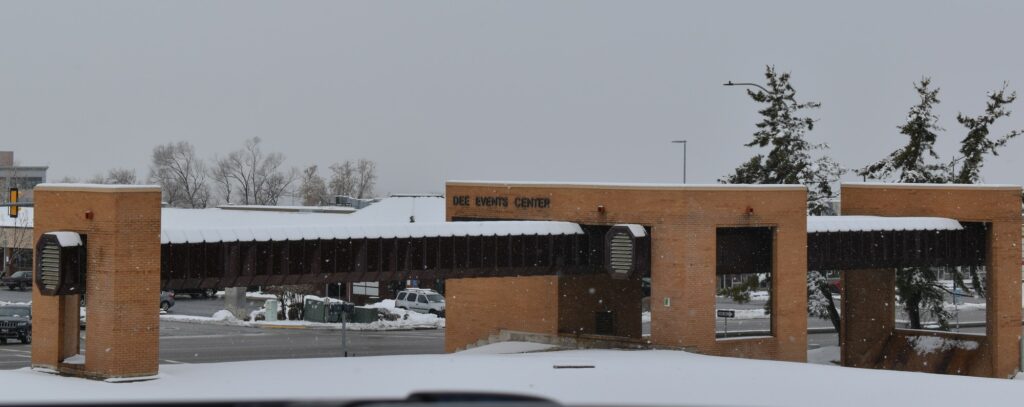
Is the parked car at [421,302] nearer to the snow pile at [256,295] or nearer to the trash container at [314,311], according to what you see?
the trash container at [314,311]

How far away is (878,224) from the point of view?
40.0 metres

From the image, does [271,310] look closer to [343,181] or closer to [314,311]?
[314,311]

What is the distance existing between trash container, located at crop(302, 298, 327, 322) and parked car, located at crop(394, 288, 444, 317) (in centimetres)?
509

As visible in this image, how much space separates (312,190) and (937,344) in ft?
416

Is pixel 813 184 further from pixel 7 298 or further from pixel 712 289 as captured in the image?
pixel 7 298

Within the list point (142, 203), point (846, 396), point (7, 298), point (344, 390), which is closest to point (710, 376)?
point (846, 396)

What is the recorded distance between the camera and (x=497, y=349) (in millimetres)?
39562

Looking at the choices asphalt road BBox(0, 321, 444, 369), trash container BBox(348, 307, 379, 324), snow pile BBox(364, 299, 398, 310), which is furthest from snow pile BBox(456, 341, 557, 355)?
snow pile BBox(364, 299, 398, 310)

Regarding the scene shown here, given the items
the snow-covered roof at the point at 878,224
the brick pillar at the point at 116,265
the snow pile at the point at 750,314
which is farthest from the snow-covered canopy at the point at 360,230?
the snow pile at the point at 750,314

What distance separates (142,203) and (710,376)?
13106 mm

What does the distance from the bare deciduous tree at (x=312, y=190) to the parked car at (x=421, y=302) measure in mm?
98531

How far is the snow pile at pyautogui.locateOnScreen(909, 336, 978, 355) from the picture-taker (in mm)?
43688

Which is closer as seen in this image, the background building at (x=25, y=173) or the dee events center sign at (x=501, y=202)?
the dee events center sign at (x=501, y=202)

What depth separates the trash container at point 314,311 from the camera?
193 ft
